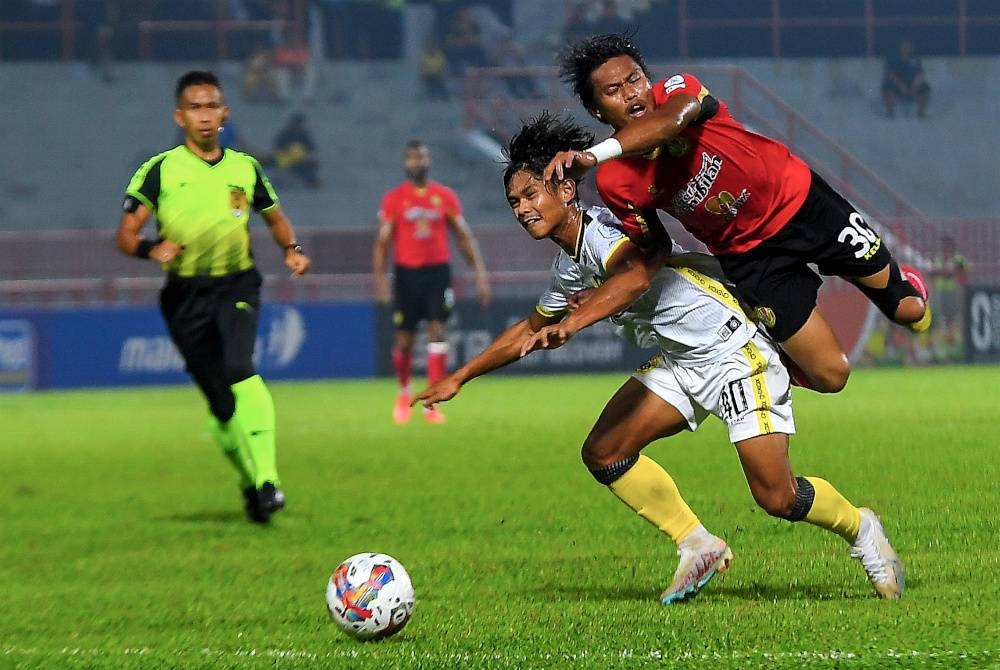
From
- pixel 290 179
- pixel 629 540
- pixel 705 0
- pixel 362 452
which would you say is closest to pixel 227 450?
pixel 629 540

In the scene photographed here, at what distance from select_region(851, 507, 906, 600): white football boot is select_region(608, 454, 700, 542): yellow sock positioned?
24.9 inches

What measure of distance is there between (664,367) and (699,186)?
0.66 metres

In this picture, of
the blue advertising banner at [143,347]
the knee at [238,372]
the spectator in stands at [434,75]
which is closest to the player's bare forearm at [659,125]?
the knee at [238,372]

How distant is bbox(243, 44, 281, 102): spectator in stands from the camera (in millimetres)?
29828

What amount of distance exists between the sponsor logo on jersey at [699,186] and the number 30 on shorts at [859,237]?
2.47 feet

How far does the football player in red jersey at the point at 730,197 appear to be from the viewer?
220 inches

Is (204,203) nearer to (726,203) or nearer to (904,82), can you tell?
(726,203)

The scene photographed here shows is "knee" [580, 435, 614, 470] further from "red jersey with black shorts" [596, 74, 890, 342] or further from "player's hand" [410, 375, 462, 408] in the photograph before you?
"red jersey with black shorts" [596, 74, 890, 342]

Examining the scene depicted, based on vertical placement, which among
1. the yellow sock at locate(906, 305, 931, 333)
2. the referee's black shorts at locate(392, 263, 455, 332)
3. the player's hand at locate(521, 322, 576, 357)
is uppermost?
the player's hand at locate(521, 322, 576, 357)

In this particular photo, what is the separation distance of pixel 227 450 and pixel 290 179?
20450mm

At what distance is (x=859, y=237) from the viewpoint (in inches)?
249

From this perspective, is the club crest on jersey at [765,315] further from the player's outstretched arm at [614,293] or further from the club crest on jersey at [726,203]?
the player's outstretched arm at [614,293]

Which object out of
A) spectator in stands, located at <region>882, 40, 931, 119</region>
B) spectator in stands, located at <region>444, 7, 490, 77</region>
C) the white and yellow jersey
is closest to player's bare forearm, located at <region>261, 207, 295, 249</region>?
the white and yellow jersey

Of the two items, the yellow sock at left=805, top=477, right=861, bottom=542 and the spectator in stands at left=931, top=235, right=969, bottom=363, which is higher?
the yellow sock at left=805, top=477, right=861, bottom=542
